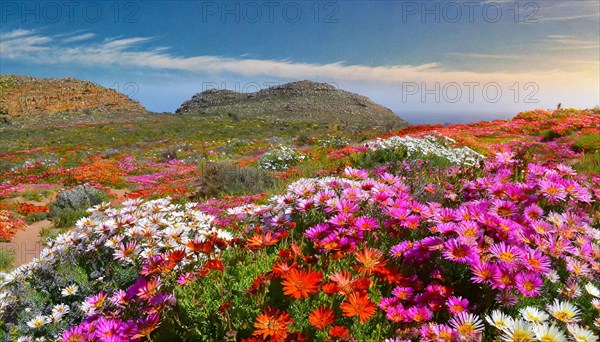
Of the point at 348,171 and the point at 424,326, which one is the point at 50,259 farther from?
the point at 424,326

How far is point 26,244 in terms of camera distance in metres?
8.15

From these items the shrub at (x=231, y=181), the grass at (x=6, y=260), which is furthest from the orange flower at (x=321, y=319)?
the shrub at (x=231, y=181)

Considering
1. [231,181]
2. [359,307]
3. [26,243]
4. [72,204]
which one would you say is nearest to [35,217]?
[72,204]

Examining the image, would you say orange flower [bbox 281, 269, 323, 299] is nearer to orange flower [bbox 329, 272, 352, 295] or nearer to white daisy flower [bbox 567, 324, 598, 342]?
orange flower [bbox 329, 272, 352, 295]

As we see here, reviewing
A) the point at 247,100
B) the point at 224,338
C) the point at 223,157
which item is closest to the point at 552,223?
the point at 224,338

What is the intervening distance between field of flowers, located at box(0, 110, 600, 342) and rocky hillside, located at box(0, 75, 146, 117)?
7405cm

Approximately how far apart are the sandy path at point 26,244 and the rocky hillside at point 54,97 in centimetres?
6621

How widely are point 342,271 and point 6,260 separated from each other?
24.8ft

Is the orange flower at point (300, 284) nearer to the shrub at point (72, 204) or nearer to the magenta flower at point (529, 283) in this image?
the magenta flower at point (529, 283)

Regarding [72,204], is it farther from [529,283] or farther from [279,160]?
[529,283]

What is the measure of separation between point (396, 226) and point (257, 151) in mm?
19537

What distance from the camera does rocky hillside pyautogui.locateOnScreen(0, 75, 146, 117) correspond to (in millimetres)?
64062

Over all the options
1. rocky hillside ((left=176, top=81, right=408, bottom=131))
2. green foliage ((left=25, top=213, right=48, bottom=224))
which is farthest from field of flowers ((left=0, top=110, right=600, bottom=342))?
rocky hillside ((left=176, top=81, right=408, bottom=131))

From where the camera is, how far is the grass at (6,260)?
262 inches
